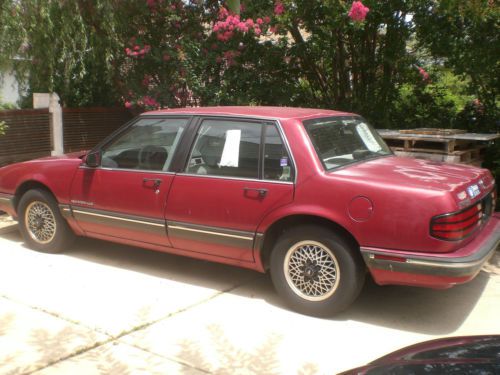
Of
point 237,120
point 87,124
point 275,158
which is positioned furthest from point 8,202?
point 87,124

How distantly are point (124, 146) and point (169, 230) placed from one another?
41.7 inches

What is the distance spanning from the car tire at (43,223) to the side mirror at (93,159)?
705 millimetres

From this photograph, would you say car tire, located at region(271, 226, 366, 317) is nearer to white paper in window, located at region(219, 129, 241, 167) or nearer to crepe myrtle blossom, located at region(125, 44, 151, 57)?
white paper in window, located at region(219, 129, 241, 167)

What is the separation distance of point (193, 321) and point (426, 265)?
1808 mm

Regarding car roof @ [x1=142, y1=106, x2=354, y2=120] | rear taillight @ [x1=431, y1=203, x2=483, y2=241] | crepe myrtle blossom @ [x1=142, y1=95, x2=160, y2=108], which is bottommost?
rear taillight @ [x1=431, y1=203, x2=483, y2=241]

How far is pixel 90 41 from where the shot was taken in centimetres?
945

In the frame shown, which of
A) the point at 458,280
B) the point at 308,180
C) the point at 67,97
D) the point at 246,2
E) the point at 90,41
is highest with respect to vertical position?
the point at 246,2

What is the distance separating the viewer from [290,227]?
179 inches

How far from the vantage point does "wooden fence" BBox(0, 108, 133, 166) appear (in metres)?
9.15

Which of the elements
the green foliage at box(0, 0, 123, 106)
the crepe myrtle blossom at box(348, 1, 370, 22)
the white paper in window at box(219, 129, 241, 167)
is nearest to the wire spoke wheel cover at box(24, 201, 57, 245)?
the white paper in window at box(219, 129, 241, 167)

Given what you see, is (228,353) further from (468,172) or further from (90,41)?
(90,41)

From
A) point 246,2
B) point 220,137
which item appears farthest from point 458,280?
point 246,2

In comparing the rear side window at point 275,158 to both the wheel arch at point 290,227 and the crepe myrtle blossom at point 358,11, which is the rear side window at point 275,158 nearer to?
the wheel arch at point 290,227

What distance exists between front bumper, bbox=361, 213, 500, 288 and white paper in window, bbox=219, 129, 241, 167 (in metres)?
1.36
